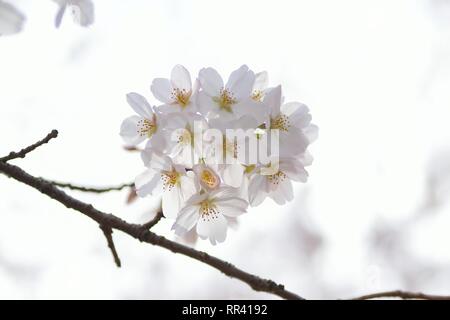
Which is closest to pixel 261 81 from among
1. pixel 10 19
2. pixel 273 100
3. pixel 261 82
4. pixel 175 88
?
pixel 261 82

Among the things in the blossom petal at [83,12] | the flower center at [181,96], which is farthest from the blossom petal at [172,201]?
the blossom petal at [83,12]

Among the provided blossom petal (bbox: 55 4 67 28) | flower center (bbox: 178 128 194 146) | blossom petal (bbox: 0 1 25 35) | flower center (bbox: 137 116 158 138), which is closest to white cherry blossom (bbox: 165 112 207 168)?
flower center (bbox: 178 128 194 146)

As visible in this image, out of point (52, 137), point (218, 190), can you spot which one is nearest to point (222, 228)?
point (218, 190)

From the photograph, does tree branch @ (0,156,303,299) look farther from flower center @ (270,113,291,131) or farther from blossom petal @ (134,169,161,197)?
flower center @ (270,113,291,131)

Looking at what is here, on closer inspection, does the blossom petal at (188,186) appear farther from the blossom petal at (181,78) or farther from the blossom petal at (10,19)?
the blossom petal at (10,19)

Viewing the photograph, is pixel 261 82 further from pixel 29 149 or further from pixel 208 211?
pixel 29 149
